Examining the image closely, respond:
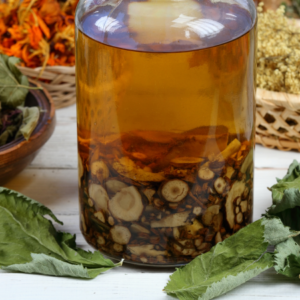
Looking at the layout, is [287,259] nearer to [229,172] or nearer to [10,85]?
[229,172]

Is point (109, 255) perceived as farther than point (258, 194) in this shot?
No

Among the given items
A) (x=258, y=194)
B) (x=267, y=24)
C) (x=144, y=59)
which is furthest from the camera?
(x=267, y=24)

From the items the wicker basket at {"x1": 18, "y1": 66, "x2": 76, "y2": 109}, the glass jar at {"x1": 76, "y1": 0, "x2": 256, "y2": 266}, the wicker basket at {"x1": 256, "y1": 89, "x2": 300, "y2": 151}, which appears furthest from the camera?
the wicker basket at {"x1": 18, "y1": 66, "x2": 76, "y2": 109}

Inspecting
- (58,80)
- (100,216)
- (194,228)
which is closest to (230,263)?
(194,228)

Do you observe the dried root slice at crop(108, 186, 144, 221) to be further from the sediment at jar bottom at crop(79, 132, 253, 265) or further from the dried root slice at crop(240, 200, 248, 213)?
the dried root slice at crop(240, 200, 248, 213)

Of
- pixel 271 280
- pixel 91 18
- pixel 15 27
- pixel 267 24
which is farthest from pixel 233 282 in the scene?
pixel 15 27

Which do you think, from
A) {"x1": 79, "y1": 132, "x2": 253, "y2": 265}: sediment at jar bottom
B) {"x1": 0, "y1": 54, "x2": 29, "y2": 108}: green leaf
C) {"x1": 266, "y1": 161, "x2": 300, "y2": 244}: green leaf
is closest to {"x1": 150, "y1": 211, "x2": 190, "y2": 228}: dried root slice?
{"x1": 79, "y1": 132, "x2": 253, "y2": 265}: sediment at jar bottom

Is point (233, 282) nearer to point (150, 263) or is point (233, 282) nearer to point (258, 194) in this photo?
point (150, 263)
